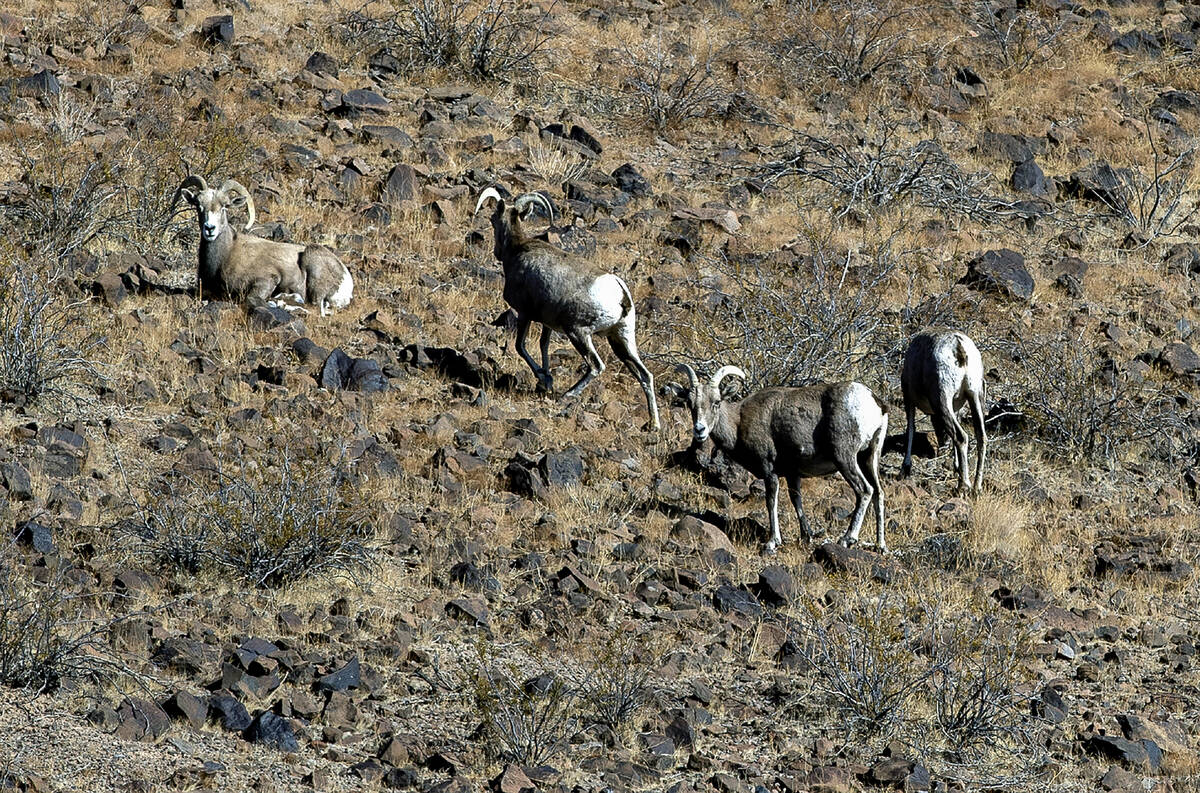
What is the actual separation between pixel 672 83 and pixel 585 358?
7428mm

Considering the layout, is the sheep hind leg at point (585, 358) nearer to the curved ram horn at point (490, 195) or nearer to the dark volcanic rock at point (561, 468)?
Answer: the dark volcanic rock at point (561, 468)

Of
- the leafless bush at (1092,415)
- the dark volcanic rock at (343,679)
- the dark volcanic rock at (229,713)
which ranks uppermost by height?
the dark volcanic rock at (229,713)

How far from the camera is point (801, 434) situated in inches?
397

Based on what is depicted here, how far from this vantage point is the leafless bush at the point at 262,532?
881cm

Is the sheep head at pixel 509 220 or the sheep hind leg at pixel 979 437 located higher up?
the sheep head at pixel 509 220

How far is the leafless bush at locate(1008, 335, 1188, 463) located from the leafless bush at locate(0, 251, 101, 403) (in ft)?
23.7

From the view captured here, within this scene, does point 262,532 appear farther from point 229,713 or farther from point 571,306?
point 571,306

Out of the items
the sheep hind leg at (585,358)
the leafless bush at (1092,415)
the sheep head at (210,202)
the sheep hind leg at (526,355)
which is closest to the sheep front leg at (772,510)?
the sheep hind leg at (585,358)

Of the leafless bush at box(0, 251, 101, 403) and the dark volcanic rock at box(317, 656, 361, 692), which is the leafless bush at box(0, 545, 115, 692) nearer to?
the dark volcanic rock at box(317, 656, 361, 692)

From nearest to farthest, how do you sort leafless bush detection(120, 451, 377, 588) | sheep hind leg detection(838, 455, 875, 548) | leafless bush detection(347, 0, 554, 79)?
1. leafless bush detection(120, 451, 377, 588)
2. sheep hind leg detection(838, 455, 875, 548)
3. leafless bush detection(347, 0, 554, 79)

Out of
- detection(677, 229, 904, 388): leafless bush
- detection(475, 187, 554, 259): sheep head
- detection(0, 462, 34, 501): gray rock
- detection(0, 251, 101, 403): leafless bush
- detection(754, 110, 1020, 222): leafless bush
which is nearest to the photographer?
detection(0, 462, 34, 501): gray rock

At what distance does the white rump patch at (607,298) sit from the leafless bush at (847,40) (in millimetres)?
8938

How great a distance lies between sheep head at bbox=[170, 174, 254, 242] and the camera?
12.7m

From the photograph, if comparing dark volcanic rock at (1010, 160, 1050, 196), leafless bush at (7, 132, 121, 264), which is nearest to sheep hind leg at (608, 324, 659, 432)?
leafless bush at (7, 132, 121, 264)
